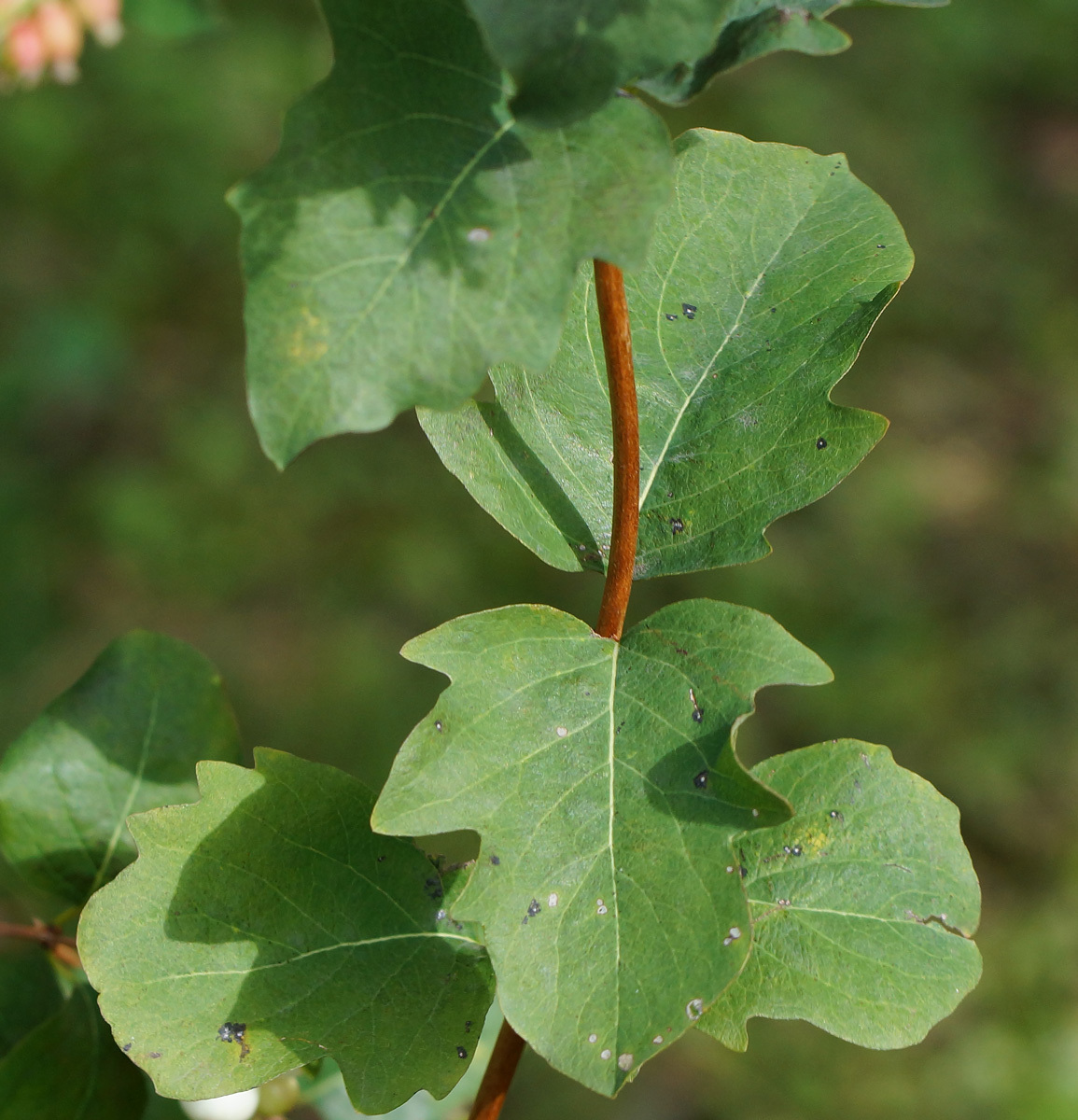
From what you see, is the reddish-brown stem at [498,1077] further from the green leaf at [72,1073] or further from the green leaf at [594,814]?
the green leaf at [72,1073]

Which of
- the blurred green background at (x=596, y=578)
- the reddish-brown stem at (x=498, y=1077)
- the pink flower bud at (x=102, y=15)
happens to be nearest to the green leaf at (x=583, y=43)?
the reddish-brown stem at (x=498, y=1077)

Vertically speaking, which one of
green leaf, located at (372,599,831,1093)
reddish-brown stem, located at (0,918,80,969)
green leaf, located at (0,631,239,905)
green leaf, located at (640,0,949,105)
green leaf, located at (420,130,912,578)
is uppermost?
green leaf, located at (640,0,949,105)

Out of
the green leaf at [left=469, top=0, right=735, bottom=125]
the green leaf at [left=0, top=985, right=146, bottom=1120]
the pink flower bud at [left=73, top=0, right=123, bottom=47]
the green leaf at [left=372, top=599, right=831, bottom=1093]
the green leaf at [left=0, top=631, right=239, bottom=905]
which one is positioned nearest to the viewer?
the green leaf at [left=469, top=0, right=735, bottom=125]

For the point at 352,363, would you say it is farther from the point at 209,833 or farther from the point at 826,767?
the point at 826,767

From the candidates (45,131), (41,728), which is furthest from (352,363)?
(45,131)

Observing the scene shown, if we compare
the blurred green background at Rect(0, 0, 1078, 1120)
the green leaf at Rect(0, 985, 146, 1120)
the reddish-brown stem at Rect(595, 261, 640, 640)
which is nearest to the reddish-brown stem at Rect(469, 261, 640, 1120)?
the reddish-brown stem at Rect(595, 261, 640, 640)

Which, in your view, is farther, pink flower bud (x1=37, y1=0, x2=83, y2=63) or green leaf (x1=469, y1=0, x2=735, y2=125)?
pink flower bud (x1=37, y1=0, x2=83, y2=63)

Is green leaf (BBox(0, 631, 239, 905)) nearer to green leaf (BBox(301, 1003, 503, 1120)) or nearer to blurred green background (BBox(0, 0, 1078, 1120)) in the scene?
green leaf (BBox(301, 1003, 503, 1120))
